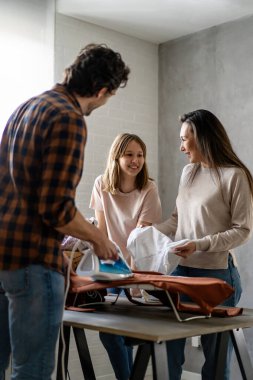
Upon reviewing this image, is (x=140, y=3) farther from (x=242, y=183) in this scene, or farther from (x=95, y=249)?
(x=95, y=249)

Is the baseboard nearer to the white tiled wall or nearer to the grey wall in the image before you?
the grey wall

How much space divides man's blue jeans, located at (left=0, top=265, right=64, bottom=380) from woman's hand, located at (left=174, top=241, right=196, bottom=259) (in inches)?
37.5

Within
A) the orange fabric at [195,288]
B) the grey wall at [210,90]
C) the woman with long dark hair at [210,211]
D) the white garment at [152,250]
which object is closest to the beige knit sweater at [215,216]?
the woman with long dark hair at [210,211]

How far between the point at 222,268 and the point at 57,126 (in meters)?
1.35

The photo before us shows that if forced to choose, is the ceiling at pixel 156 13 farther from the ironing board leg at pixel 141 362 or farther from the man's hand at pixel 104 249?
the ironing board leg at pixel 141 362

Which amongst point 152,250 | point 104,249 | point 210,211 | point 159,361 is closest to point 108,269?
point 104,249

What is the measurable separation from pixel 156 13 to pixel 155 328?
2.56 metres

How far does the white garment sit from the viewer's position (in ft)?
8.44

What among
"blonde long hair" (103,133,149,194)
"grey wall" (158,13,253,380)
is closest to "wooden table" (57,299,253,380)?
"blonde long hair" (103,133,149,194)

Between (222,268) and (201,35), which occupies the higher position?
(201,35)

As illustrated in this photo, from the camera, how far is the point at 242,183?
8.64 ft

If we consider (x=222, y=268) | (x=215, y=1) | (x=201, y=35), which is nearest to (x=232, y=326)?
(x=222, y=268)

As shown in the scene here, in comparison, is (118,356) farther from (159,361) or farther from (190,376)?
(190,376)

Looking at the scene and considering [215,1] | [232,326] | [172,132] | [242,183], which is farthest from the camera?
[172,132]
